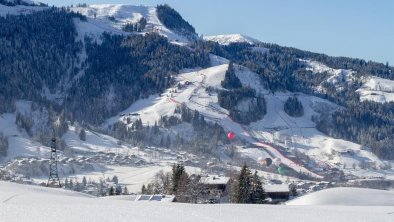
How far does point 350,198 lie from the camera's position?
42406 mm

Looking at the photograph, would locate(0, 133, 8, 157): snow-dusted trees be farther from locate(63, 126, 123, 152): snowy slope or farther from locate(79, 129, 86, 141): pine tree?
locate(79, 129, 86, 141): pine tree

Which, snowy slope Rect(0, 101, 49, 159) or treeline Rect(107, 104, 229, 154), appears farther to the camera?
treeline Rect(107, 104, 229, 154)

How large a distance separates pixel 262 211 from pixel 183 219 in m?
4.57

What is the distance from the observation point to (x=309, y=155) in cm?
17575

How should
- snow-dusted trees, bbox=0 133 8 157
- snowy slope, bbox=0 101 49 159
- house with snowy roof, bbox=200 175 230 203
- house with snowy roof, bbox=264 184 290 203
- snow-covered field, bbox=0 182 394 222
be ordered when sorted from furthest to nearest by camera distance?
snowy slope, bbox=0 101 49 159, snow-dusted trees, bbox=0 133 8 157, house with snowy roof, bbox=264 184 290 203, house with snowy roof, bbox=200 175 230 203, snow-covered field, bbox=0 182 394 222

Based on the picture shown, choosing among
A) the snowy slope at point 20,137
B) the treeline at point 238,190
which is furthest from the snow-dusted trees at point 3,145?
the treeline at point 238,190

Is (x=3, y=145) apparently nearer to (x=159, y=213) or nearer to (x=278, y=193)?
(x=278, y=193)

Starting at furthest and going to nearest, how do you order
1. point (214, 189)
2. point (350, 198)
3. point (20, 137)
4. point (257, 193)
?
point (20, 137)
point (214, 189)
point (257, 193)
point (350, 198)

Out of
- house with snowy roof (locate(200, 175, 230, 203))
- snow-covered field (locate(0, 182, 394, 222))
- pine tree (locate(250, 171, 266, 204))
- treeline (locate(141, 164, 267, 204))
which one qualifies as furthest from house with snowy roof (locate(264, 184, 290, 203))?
snow-covered field (locate(0, 182, 394, 222))

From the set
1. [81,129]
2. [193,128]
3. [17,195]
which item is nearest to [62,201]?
[17,195]

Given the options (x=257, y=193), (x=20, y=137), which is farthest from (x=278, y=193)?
(x=20, y=137)

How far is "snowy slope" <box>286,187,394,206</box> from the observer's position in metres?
41.1

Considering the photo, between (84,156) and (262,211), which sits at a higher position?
(262,211)

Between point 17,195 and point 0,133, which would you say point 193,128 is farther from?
point 17,195
